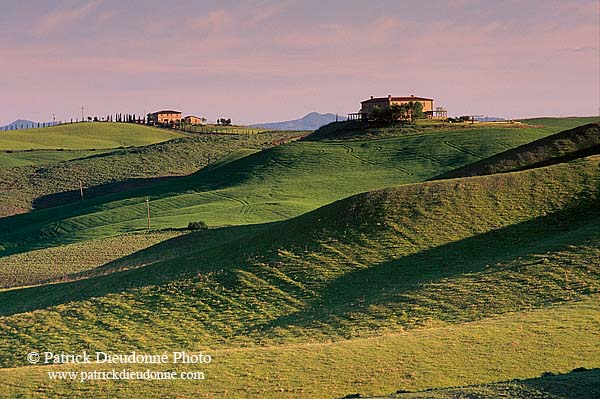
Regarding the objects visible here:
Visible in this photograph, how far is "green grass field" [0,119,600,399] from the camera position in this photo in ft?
80.3

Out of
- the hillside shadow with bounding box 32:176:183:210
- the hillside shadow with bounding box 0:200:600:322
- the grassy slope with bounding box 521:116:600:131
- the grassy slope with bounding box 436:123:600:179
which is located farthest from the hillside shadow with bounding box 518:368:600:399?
the grassy slope with bounding box 521:116:600:131

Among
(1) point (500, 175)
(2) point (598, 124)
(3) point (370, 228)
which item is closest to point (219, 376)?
(3) point (370, 228)

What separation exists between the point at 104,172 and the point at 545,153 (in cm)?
10499

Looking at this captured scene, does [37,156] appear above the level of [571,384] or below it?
above

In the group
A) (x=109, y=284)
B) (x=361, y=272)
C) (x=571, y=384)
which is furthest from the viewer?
(x=109, y=284)

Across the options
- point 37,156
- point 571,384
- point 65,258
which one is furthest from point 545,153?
point 37,156

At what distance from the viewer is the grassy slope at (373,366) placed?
23766 mm

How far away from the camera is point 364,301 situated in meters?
36.0

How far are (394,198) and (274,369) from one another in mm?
25572

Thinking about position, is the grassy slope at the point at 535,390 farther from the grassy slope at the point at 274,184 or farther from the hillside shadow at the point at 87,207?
the hillside shadow at the point at 87,207

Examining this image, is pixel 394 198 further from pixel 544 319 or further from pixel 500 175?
pixel 544 319

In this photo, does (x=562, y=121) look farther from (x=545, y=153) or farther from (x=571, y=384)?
(x=571, y=384)

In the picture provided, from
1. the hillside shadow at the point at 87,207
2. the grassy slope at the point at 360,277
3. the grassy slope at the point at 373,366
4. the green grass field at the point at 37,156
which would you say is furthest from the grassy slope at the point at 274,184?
the grassy slope at the point at 373,366

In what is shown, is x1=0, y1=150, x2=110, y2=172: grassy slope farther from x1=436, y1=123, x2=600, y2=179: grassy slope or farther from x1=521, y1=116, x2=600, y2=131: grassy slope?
x1=436, y1=123, x2=600, y2=179: grassy slope
